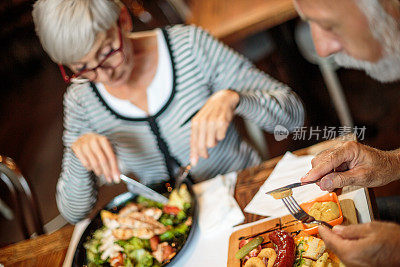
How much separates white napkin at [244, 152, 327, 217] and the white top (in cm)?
60

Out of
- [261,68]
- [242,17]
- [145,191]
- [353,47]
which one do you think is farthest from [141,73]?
[261,68]

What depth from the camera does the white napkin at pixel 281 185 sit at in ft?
3.97

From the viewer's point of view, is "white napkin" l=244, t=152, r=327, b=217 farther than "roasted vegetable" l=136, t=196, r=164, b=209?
No

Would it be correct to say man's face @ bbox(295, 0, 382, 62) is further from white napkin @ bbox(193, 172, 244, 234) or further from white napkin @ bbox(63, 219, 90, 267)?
white napkin @ bbox(63, 219, 90, 267)

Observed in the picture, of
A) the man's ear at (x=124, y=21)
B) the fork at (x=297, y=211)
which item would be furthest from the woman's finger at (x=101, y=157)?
the fork at (x=297, y=211)

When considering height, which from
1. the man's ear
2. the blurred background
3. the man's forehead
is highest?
the man's ear

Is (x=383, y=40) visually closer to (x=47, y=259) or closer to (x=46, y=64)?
(x=47, y=259)

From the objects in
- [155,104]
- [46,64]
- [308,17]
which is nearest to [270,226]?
[308,17]

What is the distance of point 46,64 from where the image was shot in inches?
196

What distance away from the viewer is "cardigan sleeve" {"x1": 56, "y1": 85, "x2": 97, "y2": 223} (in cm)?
171

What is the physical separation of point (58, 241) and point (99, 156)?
372 mm

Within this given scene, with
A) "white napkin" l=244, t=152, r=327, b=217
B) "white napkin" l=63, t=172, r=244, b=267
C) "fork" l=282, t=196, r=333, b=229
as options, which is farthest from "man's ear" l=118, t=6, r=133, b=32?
"fork" l=282, t=196, r=333, b=229

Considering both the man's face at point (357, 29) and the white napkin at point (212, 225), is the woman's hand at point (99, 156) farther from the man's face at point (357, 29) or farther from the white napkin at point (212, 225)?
the man's face at point (357, 29)

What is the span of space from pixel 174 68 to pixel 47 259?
919 mm
